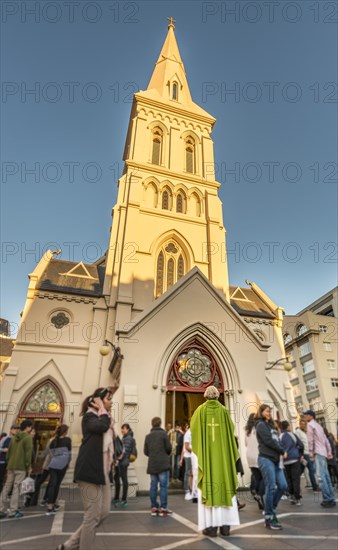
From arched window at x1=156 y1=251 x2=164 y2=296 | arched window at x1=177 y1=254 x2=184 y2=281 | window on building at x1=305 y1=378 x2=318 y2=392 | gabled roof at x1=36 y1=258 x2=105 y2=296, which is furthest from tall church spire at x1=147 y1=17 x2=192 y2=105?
window on building at x1=305 y1=378 x2=318 y2=392

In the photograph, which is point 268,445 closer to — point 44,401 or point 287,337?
point 44,401

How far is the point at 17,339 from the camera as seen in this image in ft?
55.8

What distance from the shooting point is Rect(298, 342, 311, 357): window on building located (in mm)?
50044

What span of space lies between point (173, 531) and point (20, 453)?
398 cm

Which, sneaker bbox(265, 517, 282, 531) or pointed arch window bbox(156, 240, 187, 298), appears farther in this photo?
pointed arch window bbox(156, 240, 187, 298)

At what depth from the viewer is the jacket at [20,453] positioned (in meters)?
7.31

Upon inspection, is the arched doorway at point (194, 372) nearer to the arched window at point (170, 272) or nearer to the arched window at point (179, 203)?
the arched window at point (170, 272)

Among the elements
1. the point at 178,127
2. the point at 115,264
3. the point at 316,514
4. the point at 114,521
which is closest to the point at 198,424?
the point at 114,521

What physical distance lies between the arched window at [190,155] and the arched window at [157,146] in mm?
2294

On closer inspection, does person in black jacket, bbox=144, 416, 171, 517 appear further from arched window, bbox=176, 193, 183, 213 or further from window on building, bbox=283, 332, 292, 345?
window on building, bbox=283, 332, 292, 345

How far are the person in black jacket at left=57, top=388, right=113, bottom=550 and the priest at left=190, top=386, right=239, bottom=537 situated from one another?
1.87 m

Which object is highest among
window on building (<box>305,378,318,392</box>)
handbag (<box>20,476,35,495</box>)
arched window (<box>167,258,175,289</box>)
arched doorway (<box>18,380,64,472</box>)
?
arched window (<box>167,258,175,289</box>)

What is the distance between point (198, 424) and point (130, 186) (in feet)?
62.9

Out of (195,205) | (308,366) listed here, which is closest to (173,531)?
(195,205)
